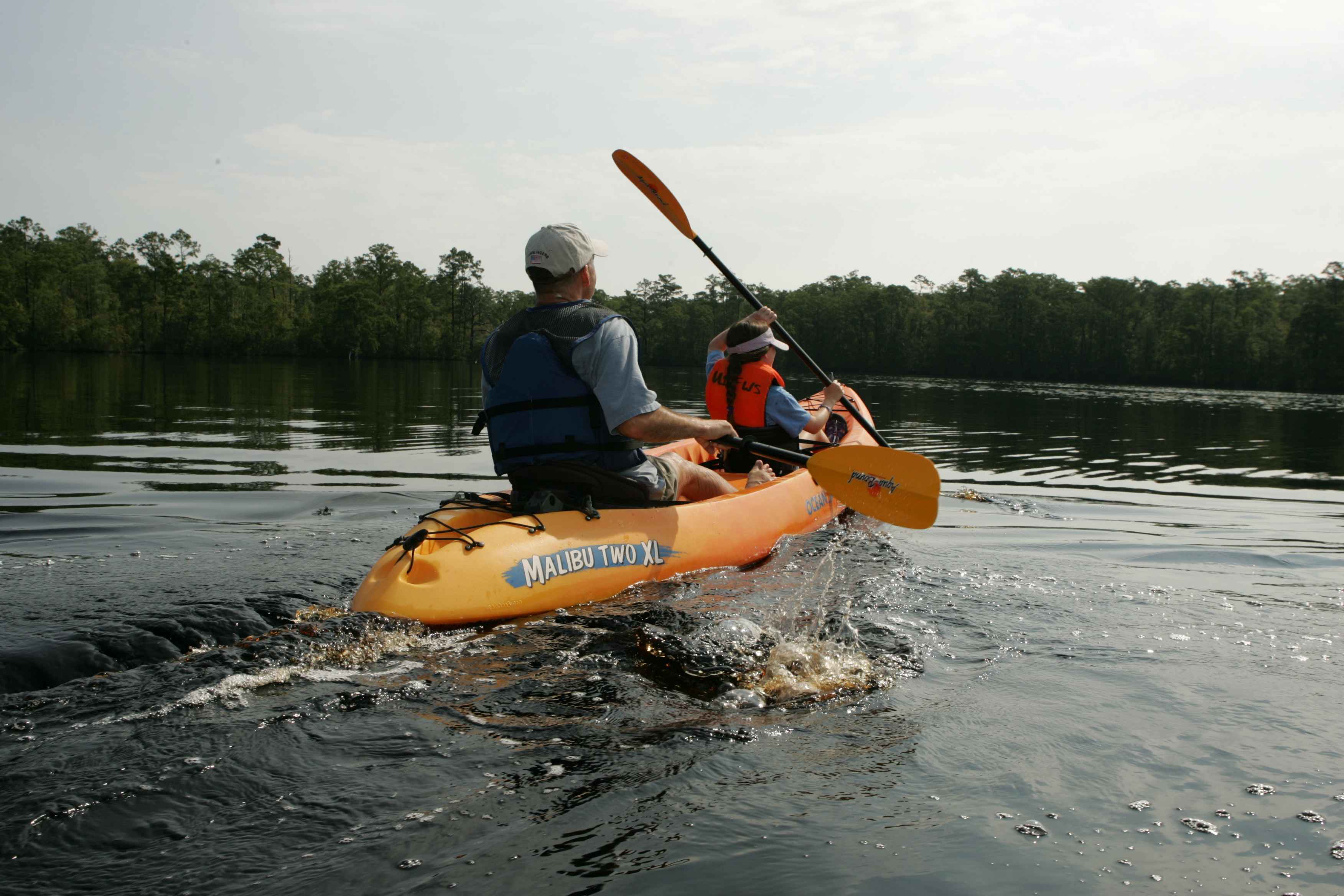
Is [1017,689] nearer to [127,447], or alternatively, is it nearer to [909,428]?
[127,447]

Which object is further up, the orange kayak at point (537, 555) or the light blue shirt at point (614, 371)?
the light blue shirt at point (614, 371)

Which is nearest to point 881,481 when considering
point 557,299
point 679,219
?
point 557,299

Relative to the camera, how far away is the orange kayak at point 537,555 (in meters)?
3.92

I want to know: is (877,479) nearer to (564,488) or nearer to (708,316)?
(564,488)

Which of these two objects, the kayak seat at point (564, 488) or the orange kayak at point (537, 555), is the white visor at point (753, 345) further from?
the kayak seat at point (564, 488)

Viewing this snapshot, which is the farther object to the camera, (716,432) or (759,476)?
(759,476)

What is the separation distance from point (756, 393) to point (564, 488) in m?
2.90

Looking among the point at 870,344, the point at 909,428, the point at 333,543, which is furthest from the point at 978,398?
the point at 870,344

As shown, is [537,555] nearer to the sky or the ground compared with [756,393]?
nearer to the ground

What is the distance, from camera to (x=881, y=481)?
18.5 ft

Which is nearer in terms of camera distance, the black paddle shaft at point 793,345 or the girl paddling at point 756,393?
the girl paddling at point 756,393

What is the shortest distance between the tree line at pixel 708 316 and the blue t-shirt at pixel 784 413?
6163 centimetres

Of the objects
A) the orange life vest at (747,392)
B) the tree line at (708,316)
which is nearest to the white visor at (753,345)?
the orange life vest at (747,392)

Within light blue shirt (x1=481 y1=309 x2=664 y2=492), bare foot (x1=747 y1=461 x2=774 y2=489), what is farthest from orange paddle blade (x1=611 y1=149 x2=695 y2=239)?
light blue shirt (x1=481 y1=309 x2=664 y2=492)
